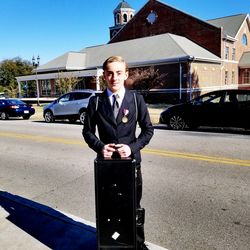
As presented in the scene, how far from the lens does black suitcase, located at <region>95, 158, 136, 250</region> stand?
8.20ft

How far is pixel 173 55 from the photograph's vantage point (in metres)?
27.3

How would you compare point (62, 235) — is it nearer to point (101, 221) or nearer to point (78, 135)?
point (101, 221)

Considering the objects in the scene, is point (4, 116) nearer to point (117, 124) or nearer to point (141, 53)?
point (141, 53)

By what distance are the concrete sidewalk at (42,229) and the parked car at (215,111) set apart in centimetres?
832

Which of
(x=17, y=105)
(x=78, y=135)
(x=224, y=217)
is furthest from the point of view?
(x=17, y=105)

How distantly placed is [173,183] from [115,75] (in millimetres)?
3361

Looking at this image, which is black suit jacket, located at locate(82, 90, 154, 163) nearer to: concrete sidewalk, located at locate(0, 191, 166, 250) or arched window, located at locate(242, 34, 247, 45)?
concrete sidewalk, located at locate(0, 191, 166, 250)

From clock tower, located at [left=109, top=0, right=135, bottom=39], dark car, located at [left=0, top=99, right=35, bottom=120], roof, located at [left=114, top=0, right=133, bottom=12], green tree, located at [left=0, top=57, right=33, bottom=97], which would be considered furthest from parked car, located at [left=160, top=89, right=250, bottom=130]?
green tree, located at [left=0, top=57, right=33, bottom=97]

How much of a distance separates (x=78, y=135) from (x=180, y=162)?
556 centimetres

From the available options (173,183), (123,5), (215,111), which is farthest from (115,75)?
(123,5)

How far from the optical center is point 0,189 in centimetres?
549

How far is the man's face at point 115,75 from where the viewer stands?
2.62 m

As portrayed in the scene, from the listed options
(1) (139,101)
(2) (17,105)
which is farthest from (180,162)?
(2) (17,105)

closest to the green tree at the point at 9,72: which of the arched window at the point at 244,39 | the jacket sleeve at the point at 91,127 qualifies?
the arched window at the point at 244,39
